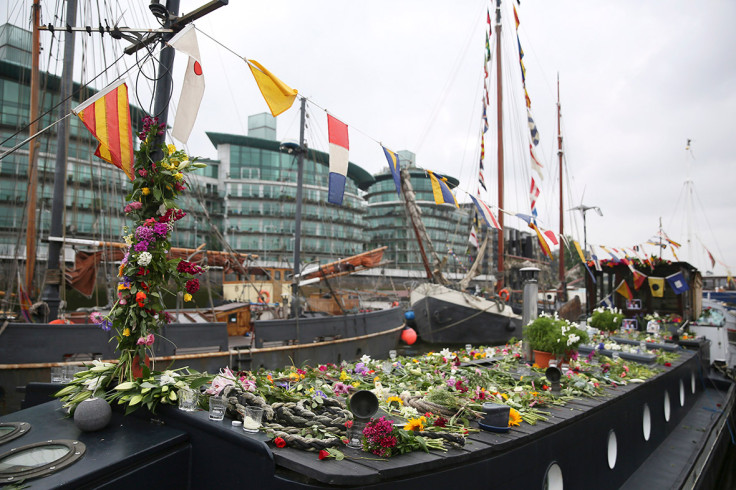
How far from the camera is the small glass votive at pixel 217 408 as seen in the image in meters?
2.81

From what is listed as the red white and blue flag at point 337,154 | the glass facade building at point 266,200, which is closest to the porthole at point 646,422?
the red white and blue flag at point 337,154

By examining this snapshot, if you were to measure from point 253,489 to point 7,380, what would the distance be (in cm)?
856

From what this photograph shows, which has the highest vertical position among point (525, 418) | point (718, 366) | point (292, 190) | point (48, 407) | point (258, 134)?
point (258, 134)

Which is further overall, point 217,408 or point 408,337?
point 408,337

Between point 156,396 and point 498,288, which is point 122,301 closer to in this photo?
point 156,396

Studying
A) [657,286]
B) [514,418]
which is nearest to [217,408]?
[514,418]

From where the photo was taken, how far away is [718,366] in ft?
39.1

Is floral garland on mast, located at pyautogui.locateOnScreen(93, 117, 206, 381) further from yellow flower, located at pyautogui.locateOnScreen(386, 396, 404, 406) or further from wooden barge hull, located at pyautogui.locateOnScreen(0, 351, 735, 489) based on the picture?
yellow flower, located at pyautogui.locateOnScreen(386, 396, 404, 406)

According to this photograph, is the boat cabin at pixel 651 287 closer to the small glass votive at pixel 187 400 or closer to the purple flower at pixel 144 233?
the small glass votive at pixel 187 400

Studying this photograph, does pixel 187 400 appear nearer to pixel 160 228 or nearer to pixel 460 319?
pixel 160 228

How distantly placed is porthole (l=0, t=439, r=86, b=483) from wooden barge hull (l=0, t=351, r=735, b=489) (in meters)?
0.07

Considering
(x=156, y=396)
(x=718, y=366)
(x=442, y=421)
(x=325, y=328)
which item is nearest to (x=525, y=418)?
(x=442, y=421)

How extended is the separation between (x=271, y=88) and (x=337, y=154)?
1.57 meters

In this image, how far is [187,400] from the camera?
114 inches
